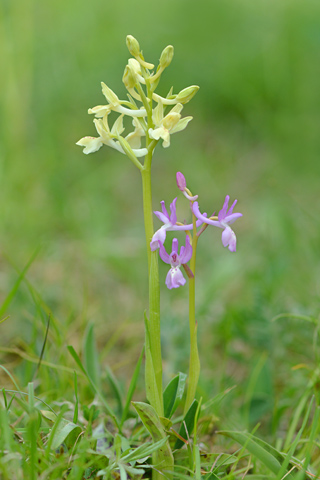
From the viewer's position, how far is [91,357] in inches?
70.9

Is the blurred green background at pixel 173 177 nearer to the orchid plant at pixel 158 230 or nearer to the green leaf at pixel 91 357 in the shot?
the green leaf at pixel 91 357

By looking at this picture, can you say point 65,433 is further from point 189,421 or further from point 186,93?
point 186,93

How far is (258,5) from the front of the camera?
558 cm

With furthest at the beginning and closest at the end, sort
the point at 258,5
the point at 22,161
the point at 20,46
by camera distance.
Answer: the point at 258,5 < the point at 20,46 < the point at 22,161

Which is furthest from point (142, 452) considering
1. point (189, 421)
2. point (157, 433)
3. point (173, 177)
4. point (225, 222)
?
point (173, 177)

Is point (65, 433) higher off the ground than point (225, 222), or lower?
lower

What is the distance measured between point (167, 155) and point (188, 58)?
117cm

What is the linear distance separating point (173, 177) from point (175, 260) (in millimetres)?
3141

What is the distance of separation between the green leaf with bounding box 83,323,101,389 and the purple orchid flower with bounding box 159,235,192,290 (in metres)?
0.56

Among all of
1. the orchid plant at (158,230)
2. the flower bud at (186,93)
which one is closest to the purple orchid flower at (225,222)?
the orchid plant at (158,230)

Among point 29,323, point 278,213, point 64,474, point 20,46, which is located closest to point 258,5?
point 20,46

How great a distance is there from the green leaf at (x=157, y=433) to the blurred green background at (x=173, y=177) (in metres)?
0.66

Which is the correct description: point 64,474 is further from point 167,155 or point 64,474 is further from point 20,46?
point 20,46

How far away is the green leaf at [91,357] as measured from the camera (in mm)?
1780
